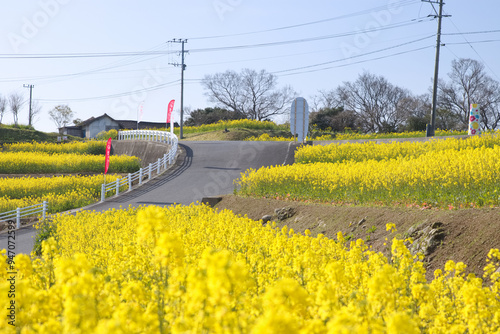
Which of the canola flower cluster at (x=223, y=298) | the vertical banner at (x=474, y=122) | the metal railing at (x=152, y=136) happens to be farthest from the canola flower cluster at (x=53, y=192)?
the vertical banner at (x=474, y=122)

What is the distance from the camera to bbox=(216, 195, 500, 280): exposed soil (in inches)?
263

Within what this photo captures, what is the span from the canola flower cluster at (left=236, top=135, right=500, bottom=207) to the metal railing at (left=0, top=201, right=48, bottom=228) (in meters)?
7.08

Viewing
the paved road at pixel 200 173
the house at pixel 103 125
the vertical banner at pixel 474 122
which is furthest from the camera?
the house at pixel 103 125

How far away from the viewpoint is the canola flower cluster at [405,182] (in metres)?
8.90

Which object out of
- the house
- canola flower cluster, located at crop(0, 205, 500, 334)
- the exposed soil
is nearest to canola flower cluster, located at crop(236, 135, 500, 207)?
the exposed soil

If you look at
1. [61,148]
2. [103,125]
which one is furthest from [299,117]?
[103,125]

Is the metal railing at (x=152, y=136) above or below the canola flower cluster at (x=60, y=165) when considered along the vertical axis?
above

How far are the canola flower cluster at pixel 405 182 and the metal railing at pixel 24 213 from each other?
Result: 7079 millimetres

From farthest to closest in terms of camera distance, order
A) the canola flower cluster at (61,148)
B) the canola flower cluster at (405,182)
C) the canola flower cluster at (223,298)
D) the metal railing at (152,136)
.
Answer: the canola flower cluster at (61,148), the metal railing at (152,136), the canola flower cluster at (405,182), the canola flower cluster at (223,298)

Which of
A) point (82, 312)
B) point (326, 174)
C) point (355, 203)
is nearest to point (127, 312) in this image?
point (82, 312)

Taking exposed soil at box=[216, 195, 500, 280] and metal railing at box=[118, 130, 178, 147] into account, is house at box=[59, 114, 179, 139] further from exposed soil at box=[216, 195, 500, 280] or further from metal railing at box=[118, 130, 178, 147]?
exposed soil at box=[216, 195, 500, 280]

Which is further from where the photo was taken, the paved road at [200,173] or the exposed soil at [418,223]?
the paved road at [200,173]

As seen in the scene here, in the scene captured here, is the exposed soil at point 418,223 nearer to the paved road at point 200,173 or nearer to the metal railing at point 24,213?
the paved road at point 200,173

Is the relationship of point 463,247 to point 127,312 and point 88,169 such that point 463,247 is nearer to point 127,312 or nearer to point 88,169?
point 127,312
